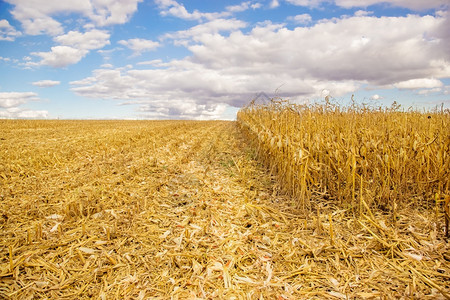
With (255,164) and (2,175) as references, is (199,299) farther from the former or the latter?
(2,175)

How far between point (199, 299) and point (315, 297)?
1043mm

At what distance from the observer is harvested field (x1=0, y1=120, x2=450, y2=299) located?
233 cm

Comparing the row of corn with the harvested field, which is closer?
the harvested field

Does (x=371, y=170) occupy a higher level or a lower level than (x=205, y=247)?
higher

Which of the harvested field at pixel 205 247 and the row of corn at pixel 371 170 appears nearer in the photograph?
the harvested field at pixel 205 247

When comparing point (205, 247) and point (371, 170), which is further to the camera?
point (371, 170)

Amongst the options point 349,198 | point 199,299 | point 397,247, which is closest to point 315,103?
point 349,198

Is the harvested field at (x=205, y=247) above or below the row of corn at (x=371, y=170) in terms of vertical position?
below

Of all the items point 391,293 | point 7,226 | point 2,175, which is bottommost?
point 391,293

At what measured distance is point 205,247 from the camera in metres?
2.95

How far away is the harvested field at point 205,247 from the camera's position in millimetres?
2326

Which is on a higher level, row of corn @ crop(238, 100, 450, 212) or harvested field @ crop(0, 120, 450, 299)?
row of corn @ crop(238, 100, 450, 212)

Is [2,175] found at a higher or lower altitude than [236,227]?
higher

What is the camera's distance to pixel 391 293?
2.25 m
